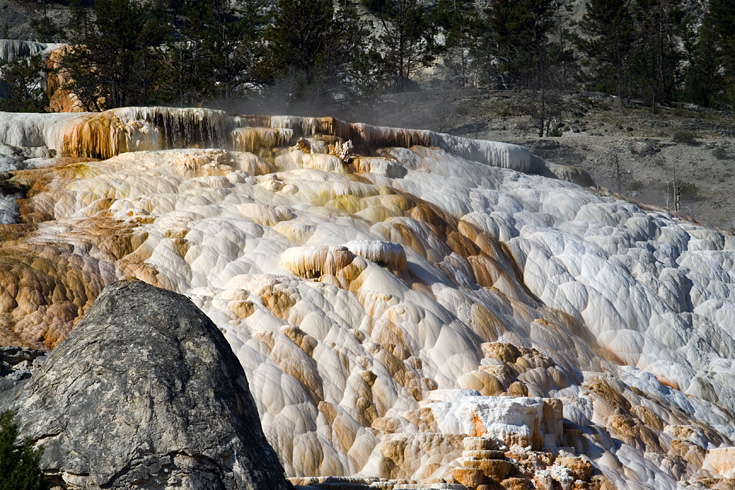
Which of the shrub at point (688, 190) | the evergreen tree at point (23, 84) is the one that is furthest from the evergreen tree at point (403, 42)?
the evergreen tree at point (23, 84)

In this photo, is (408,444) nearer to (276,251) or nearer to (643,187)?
(276,251)

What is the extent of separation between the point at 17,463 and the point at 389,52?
47.9 metres

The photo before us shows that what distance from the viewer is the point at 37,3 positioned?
66.4 m

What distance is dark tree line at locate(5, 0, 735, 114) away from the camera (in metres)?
35.3

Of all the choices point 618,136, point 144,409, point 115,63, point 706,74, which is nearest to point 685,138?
point 618,136

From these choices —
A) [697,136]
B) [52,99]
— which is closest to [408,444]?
[52,99]

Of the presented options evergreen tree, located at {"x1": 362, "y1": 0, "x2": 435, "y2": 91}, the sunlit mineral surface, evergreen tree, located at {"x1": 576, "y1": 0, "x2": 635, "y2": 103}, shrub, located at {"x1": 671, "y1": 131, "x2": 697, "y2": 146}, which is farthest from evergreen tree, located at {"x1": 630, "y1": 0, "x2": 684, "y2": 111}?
the sunlit mineral surface

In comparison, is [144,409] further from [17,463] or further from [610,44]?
[610,44]

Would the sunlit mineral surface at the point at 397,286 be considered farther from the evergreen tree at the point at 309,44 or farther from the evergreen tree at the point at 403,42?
the evergreen tree at the point at 403,42

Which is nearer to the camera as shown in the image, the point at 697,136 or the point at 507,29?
the point at 697,136

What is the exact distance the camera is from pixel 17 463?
20.7ft

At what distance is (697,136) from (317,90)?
17.6m

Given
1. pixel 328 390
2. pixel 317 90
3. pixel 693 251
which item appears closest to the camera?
pixel 328 390

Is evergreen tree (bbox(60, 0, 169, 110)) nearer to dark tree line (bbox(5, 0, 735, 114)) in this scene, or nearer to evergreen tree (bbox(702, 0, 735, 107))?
dark tree line (bbox(5, 0, 735, 114))
